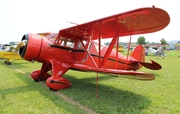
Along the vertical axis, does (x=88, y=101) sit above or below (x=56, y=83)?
below

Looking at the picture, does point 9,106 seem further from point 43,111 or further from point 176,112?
point 176,112

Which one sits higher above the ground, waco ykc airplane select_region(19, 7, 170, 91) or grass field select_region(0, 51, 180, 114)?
waco ykc airplane select_region(19, 7, 170, 91)

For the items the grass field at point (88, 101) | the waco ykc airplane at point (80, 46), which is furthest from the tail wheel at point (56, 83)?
the grass field at point (88, 101)

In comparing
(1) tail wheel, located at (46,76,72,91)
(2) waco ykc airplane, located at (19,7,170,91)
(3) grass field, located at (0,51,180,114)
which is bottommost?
(3) grass field, located at (0,51,180,114)

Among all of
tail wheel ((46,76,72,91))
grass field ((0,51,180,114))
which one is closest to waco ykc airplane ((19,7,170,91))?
tail wheel ((46,76,72,91))

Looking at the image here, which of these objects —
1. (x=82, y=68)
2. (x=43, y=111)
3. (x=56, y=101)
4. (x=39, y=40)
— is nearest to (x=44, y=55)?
(x=39, y=40)

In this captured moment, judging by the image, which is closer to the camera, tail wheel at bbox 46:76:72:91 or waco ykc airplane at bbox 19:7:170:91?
waco ykc airplane at bbox 19:7:170:91

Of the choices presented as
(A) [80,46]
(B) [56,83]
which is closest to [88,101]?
(B) [56,83]

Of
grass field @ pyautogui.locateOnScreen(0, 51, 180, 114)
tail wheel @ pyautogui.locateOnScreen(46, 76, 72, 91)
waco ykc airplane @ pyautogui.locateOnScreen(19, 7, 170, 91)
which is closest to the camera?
grass field @ pyautogui.locateOnScreen(0, 51, 180, 114)

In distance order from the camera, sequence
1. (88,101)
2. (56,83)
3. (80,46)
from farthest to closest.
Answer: (80,46)
(56,83)
(88,101)

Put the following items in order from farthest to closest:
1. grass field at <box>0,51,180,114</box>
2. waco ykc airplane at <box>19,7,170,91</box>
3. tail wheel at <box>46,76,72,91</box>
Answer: tail wheel at <box>46,76,72,91</box> < waco ykc airplane at <box>19,7,170,91</box> < grass field at <box>0,51,180,114</box>

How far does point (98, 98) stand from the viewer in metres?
4.50

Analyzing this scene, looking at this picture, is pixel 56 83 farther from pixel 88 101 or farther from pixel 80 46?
pixel 80 46

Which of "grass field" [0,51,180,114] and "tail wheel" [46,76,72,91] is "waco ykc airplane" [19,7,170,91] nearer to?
"tail wheel" [46,76,72,91]
